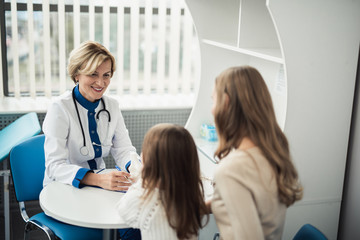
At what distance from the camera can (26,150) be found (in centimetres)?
225

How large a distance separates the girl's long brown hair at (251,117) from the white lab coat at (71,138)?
0.90 m

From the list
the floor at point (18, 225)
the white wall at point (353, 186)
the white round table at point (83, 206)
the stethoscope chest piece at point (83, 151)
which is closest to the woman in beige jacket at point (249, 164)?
the white round table at point (83, 206)

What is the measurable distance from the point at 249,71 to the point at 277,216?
1.74 feet

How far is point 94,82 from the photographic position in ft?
7.34

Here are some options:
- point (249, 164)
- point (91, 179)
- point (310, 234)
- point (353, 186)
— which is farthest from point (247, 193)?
point (353, 186)

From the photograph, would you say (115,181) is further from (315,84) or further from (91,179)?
(315,84)

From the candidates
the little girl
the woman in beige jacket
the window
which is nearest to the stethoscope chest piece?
the little girl

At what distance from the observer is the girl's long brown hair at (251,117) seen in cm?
147

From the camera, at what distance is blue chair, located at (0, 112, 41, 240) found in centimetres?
255

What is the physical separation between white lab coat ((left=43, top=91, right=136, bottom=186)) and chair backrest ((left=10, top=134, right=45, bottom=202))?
0.10 meters

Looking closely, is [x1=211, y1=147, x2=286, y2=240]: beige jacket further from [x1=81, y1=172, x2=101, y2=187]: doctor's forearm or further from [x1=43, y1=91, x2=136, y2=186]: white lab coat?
[x1=43, y1=91, x2=136, y2=186]: white lab coat

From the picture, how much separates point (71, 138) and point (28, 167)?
29cm

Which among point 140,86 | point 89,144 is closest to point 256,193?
point 89,144

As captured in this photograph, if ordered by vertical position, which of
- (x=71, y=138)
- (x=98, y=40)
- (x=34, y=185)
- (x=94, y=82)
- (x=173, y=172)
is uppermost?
(x=98, y=40)
